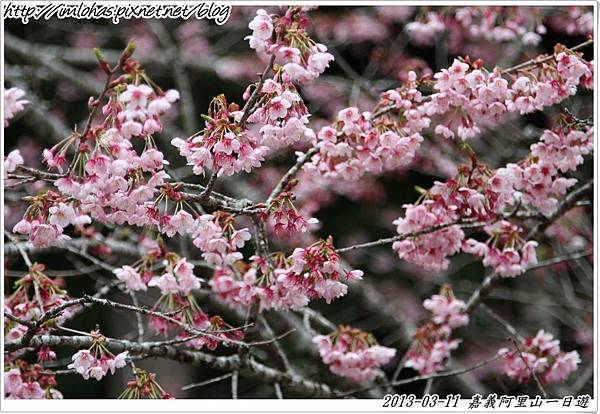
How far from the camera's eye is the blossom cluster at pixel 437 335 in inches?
90.1

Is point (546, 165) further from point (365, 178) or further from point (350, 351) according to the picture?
point (365, 178)

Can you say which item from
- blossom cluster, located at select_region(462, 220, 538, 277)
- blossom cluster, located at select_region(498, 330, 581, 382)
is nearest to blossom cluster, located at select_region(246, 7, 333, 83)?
blossom cluster, located at select_region(462, 220, 538, 277)

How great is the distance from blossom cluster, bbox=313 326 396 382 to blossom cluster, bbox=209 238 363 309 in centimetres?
28

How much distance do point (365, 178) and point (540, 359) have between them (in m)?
1.66

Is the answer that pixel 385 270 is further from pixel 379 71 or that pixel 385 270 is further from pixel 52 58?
pixel 52 58

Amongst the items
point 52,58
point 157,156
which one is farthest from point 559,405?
point 52,58

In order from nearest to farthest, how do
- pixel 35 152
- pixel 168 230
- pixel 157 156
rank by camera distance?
pixel 157 156 → pixel 168 230 → pixel 35 152

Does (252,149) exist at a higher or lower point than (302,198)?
lower

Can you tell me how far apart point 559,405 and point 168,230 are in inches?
44.7

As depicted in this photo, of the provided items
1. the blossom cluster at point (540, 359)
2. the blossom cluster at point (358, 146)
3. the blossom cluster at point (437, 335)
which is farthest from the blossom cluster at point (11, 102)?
the blossom cluster at point (540, 359)

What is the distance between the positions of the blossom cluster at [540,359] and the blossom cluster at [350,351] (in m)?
0.36

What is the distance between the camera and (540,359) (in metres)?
2.12

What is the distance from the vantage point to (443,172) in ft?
10.3

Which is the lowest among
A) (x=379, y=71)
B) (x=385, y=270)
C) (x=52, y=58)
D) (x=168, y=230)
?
(x=168, y=230)
